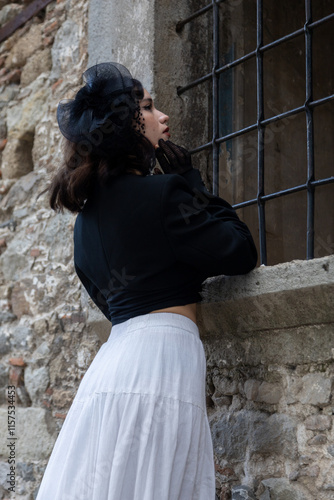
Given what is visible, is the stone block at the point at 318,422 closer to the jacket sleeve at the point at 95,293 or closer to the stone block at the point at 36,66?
the jacket sleeve at the point at 95,293

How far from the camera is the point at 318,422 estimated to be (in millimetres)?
2154

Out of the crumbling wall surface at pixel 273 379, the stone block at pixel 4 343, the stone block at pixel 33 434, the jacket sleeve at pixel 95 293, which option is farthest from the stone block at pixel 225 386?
the stone block at pixel 4 343

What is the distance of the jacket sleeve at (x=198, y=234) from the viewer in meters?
1.97

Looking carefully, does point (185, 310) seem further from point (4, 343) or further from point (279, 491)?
point (4, 343)

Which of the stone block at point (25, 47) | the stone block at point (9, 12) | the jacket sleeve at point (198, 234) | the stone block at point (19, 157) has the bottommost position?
the jacket sleeve at point (198, 234)

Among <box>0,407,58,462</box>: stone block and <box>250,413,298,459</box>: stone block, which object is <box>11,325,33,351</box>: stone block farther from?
<box>250,413,298,459</box>: stone block

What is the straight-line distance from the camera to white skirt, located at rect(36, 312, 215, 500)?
1836 mm

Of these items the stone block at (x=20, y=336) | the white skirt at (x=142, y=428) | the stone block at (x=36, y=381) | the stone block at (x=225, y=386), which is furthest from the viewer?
the stone block at (x=20, y=336)

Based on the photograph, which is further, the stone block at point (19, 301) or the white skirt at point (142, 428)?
the stone block at point (19, 301)

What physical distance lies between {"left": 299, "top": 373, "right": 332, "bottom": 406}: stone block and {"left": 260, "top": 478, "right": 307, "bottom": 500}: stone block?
0.87 ft

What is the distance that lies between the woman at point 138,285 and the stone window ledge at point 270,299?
13cm

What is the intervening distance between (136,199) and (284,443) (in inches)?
35.9

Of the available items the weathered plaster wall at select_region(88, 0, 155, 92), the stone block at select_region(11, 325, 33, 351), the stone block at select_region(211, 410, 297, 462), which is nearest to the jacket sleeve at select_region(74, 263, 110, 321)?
the stone block at select_region(211, 410, 297, 462)

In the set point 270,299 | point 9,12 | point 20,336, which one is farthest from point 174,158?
point 9,12
